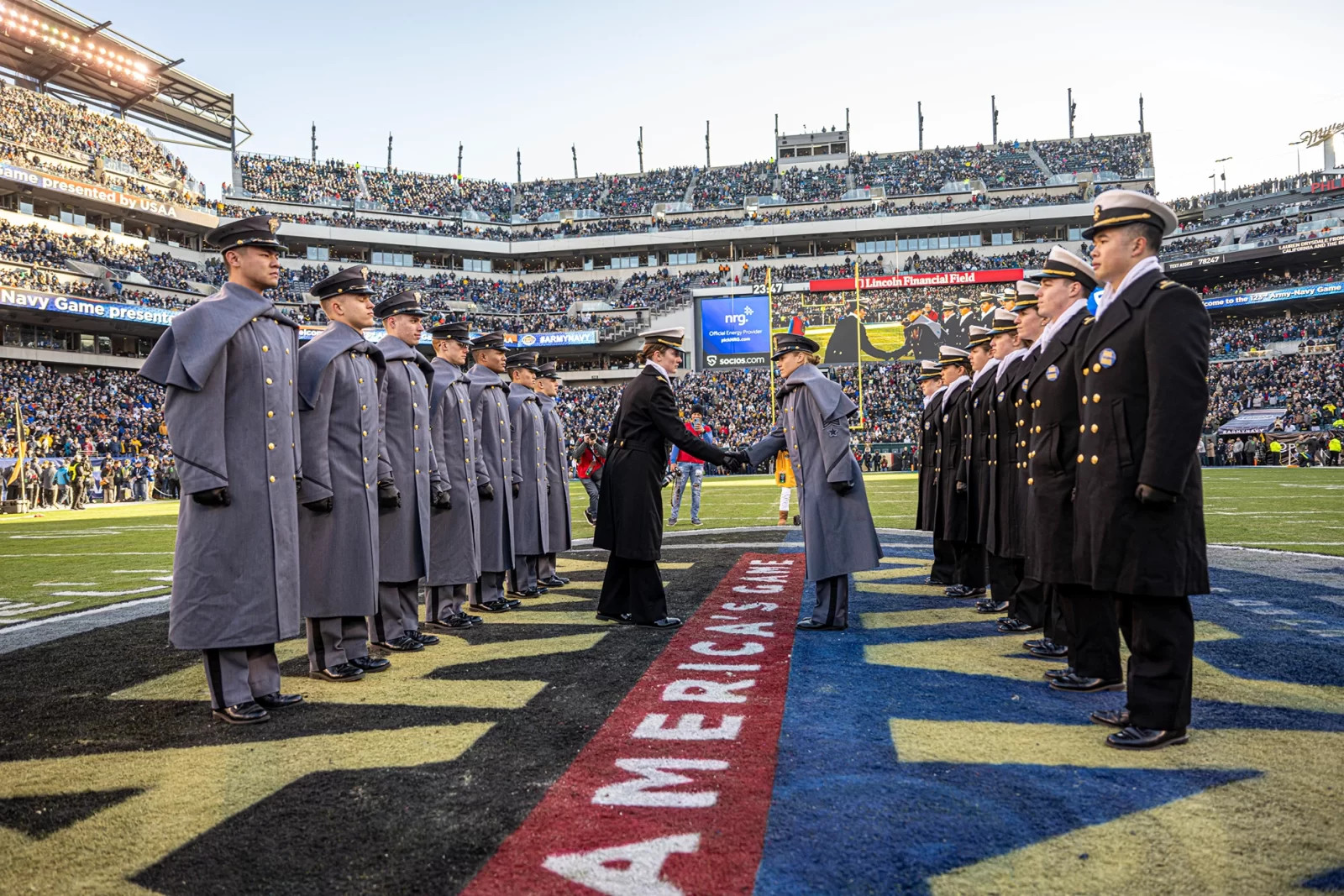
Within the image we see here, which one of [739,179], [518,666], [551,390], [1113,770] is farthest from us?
[739,179]

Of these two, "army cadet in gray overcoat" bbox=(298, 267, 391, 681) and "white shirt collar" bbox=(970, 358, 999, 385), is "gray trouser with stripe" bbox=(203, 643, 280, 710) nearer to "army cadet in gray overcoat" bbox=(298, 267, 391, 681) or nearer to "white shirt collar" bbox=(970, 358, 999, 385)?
"army cadet in gray overcoat" bbox=(298, 267, 391, 681)

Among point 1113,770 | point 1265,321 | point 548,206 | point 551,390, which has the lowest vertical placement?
point 1113,770

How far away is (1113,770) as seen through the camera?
3221 millimetres

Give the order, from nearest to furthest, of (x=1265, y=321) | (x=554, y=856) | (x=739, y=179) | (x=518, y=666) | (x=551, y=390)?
(x=554, y=856)
(x=518, y=666)
(x=551, y=390)
(x=1265, y=321)
(x=739, y=179)

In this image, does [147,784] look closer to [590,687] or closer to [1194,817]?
[590,687]

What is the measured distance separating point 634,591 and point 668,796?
3.36m

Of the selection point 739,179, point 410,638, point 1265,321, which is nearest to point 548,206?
point 739,179

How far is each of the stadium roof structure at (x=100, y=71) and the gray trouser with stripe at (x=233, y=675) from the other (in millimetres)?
53242

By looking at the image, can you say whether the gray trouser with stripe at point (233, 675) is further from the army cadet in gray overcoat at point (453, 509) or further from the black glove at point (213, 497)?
the army cadet in gray overcoat at point (453, 509)

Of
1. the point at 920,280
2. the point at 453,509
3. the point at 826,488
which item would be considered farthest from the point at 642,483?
the point at 920,280

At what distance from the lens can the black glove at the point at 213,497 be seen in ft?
13.6

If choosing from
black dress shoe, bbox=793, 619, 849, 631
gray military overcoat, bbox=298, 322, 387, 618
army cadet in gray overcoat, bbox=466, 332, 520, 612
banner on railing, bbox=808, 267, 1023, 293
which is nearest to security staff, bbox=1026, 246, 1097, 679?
black dress shoe, bbox=793, 619, 849, 631

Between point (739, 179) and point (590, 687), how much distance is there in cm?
6573

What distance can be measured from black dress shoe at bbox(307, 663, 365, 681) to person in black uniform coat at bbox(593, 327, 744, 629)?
2.03 metres
